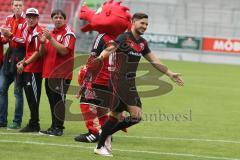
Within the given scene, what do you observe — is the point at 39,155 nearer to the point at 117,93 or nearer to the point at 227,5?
the point at 117,93

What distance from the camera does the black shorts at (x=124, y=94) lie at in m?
9.38

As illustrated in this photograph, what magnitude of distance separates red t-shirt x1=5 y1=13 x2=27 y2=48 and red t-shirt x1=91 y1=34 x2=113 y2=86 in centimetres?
155

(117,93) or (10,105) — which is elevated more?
(117,93)

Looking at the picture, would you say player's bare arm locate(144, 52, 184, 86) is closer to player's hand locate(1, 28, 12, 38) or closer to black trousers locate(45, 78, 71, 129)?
black trousers locate(45, 78, 71, 129)

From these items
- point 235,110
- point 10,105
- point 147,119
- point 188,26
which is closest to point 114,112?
point 147,119

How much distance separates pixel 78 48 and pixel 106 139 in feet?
87.9

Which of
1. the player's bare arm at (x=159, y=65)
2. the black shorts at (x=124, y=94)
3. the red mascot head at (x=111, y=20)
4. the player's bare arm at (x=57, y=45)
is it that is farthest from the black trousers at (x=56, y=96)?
the player's bare arm at (x=159, y=65)

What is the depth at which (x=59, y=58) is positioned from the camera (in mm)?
11180

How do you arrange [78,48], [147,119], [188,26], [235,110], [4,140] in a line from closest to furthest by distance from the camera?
1. [4,140]
2. [147,119]
3. [235,110]
4. [78,48]
5. [188,26]

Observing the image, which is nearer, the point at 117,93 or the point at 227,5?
the point at 117,93

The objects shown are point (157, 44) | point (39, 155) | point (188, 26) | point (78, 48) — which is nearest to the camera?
point (39, 155)

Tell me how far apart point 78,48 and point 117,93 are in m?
26.9

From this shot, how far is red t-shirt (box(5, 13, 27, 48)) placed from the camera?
456 inches

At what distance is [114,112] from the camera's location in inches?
374
